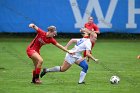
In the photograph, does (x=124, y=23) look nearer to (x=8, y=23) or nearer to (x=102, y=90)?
(x=8, y=23)

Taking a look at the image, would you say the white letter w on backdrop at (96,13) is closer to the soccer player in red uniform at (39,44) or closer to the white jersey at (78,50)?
the white jersey at (78,50)

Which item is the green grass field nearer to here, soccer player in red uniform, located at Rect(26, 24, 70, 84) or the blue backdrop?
soccer player in red uniform, located at Rect(26, 24, 70, 84)

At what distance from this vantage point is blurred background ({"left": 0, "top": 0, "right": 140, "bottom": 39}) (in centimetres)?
3838

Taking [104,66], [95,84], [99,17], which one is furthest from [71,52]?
[99,17]

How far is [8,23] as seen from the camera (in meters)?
38.6

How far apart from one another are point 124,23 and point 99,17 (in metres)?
1.80

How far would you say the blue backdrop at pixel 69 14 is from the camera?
38.4 m

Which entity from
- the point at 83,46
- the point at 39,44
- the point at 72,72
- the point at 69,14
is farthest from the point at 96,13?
the point at 39,44

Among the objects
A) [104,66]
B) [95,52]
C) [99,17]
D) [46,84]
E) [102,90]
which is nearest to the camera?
[102,90]

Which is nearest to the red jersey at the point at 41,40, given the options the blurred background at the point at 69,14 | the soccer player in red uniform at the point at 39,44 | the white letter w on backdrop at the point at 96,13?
the soccer player in red uniform at the point at 39,44

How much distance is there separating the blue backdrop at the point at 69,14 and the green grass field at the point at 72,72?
3354 millimetres

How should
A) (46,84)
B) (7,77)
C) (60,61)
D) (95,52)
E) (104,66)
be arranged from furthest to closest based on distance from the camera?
(95,52) → (60,61) → (104,66) → (7,77) → (46,84)

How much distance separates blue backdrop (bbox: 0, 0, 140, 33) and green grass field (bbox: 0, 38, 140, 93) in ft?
11.0

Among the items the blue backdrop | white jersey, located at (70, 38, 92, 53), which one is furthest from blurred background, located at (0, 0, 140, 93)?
white jersey, located at (70, 38, 92, 53)
